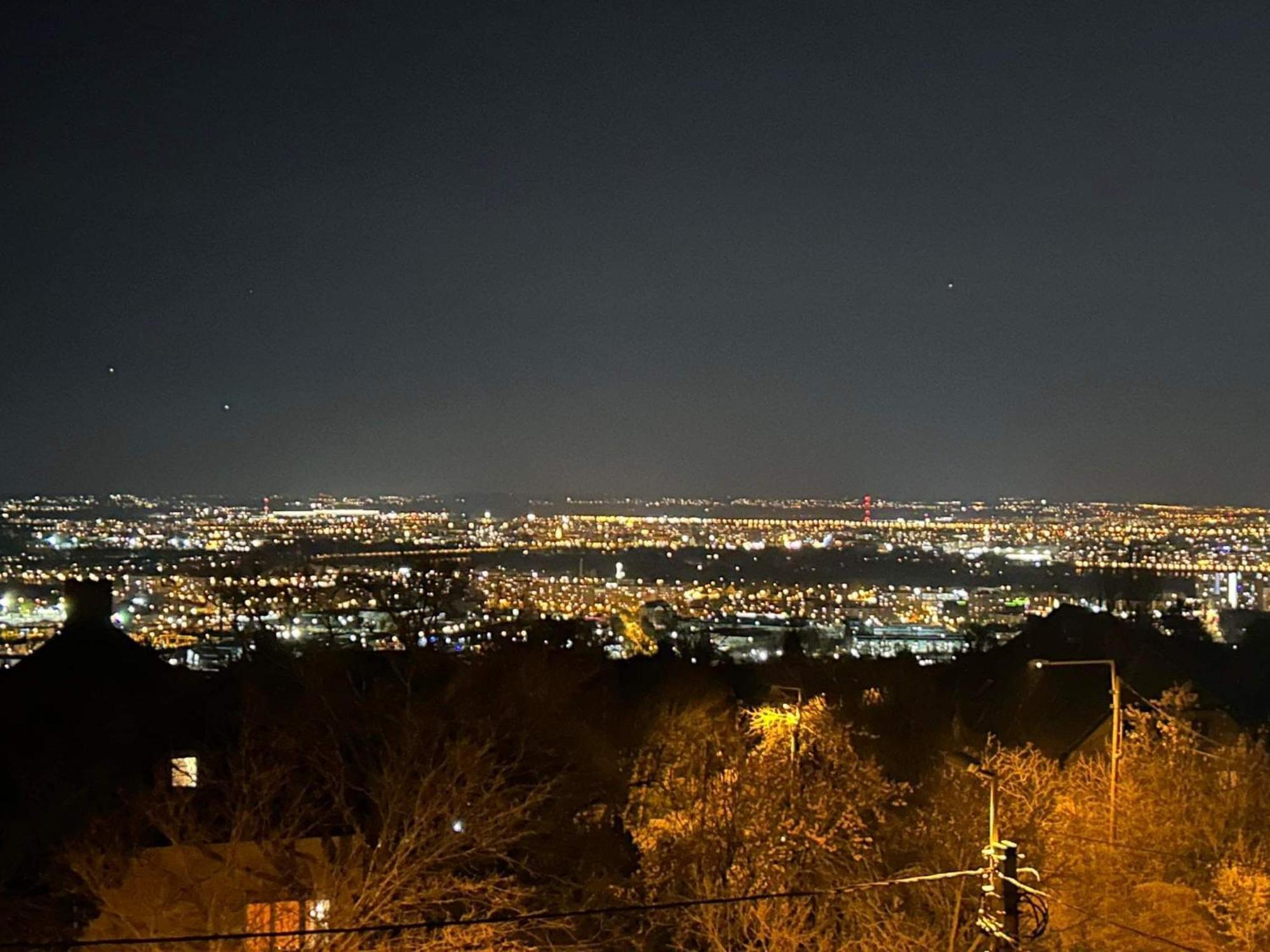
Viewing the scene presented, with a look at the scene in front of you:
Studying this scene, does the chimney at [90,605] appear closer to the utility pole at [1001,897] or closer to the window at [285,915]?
the window at [285,915]

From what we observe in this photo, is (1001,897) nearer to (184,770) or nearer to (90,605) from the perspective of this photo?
(184,770)

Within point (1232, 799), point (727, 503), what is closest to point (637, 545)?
point (727, 503)

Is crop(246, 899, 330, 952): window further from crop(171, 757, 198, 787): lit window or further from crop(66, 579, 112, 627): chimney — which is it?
crop(66, 579, 112, 627): chimney

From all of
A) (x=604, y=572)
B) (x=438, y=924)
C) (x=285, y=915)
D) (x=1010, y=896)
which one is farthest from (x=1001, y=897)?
(x=604, y=572)

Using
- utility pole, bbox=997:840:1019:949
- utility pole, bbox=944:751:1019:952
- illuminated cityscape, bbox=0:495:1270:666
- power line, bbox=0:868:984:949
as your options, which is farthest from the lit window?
illuminated cityscape, bbox=0:495:1270:666

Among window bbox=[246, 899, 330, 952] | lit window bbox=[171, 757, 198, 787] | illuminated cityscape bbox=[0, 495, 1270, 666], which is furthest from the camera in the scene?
illuminated cityscape bbox=[0, 495, 1270, 666]

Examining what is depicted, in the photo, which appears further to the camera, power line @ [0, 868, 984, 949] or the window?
the window

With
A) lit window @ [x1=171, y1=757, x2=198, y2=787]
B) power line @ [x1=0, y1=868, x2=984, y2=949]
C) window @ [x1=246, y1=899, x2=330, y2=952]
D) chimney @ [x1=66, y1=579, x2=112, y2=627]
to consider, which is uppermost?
chimney @ [x1=66, y1=579, x2=112, y2=627]

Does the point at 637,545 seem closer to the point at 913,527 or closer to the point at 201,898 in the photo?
the point at 913,527

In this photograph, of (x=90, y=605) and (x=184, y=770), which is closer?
(x=184, y=770)
